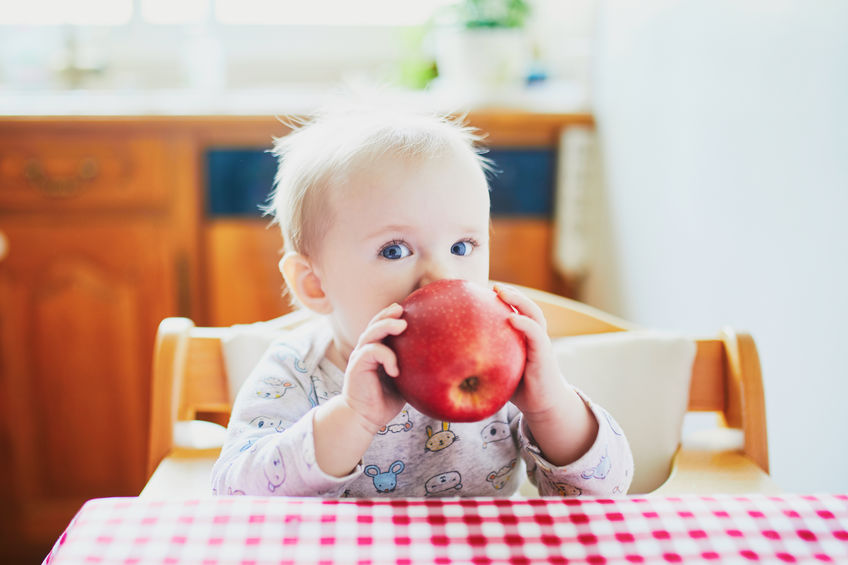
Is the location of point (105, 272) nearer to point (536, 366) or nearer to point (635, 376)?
point (635, 376)

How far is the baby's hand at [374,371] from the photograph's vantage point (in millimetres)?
574

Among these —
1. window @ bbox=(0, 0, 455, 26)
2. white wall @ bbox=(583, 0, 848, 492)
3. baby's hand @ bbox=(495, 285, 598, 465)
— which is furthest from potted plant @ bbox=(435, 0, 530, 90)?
baby's hand @ bbox=(495, 285, 598, 465)

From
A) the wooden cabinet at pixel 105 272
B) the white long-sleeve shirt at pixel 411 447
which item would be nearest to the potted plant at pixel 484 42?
the wooden cabinet at pixel 105 272

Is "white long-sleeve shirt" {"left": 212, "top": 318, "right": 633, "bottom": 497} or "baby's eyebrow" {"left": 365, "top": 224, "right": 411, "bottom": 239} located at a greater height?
"baby's eyebrow" {"left": 365, "top": 224, "right": 411, "bottom": 239}

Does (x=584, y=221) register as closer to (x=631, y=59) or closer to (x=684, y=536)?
(x=631, y=59)

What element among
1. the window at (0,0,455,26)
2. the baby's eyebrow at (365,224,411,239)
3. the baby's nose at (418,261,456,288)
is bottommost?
the baby's nose at (418,261,456,288)

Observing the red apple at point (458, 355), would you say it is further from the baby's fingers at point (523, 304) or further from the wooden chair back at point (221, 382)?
the wooden chair back at point (221, 382)

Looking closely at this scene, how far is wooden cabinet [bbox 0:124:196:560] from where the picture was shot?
1733mm

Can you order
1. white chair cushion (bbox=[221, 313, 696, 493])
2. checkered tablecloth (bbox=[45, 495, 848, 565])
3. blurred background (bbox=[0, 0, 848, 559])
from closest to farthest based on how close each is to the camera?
1. checkered tablecloth (bbox=[45, 495, 848, 565])
2. white chair cushion (bbox=[221, 313, 696, 493])
3. blurred background (bbox=[0, 0, 848, 559])

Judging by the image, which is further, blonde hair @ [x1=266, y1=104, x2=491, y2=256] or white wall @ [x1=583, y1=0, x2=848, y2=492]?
white wall @ [x1=583, y1=0, x2=848, y2=492]

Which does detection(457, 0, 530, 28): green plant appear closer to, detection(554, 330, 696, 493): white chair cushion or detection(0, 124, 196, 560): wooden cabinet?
detection(0, 124, 196, 560): wooden cabinet

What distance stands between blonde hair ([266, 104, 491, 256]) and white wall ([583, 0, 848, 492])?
504 mm

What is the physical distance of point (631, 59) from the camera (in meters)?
1.66

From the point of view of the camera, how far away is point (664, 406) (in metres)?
0.91
